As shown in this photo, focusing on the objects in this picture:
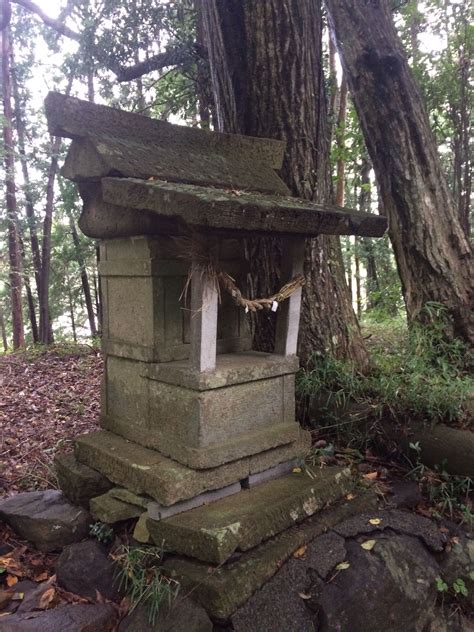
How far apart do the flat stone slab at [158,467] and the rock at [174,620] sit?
50 centimetres

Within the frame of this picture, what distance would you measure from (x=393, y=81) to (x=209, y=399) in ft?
14.3

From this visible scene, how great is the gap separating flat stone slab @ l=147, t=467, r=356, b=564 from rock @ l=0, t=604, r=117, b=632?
1.41ft

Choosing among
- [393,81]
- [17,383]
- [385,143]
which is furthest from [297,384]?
[17,383]

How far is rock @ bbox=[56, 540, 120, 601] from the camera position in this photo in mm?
2594

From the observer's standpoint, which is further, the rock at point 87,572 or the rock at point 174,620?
the rock at point 87,572

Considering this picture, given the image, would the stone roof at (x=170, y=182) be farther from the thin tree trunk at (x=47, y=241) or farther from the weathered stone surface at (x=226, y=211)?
the thin tree trunk at (x=47, y=241)

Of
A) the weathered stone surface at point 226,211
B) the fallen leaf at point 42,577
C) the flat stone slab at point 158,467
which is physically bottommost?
the fallen leaf at point 42,577

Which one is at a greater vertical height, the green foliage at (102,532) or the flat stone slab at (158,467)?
the flat stone slab at (158,467)

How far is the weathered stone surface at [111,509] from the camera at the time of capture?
2799mm

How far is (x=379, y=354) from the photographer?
4.85 m

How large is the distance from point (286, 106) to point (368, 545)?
11.7 feet

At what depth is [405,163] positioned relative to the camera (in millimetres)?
5098

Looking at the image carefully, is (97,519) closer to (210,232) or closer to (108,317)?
(108,317)

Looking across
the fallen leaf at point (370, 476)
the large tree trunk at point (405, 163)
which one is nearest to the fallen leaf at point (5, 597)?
the fallen leaf at point (370, 476)
